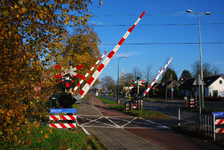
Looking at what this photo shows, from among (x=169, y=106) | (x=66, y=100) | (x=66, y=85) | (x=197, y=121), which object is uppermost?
(x=66, y=85)

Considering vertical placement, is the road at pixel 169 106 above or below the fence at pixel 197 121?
below

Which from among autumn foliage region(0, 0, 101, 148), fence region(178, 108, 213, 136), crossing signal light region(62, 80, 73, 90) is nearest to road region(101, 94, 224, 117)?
fence region(178, 108, 213, 136)

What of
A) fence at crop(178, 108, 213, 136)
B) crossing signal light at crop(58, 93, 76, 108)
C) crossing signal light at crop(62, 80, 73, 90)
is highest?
crossing signal light at crop(62, 80, 73, 90)

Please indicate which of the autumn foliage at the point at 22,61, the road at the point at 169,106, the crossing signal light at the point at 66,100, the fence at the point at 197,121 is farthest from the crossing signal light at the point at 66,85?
the road at the point at 169,106

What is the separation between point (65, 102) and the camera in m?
7.53

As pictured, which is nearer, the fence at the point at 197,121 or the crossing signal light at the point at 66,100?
the crossing signal light at the point at 66,100

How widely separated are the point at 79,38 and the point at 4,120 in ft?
87.1

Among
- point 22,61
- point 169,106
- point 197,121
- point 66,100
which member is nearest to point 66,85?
point 66,100

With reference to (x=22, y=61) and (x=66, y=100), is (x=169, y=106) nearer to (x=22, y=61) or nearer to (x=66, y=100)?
(x=66, y=100)

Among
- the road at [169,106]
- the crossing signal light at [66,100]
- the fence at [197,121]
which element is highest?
the crossing signal light at [66,100]

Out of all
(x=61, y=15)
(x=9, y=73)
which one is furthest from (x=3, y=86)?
(x=61, y=15)

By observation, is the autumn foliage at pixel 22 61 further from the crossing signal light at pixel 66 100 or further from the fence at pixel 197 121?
the fence at pixel 197 121

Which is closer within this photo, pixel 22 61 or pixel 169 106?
pixel 22 61

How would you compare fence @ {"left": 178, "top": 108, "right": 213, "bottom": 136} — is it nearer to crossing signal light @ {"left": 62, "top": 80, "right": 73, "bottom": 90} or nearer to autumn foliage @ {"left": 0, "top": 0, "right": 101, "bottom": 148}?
crossing signal light @ {"left": 62, "top": 80, "right": 73, "bottom": 90}
